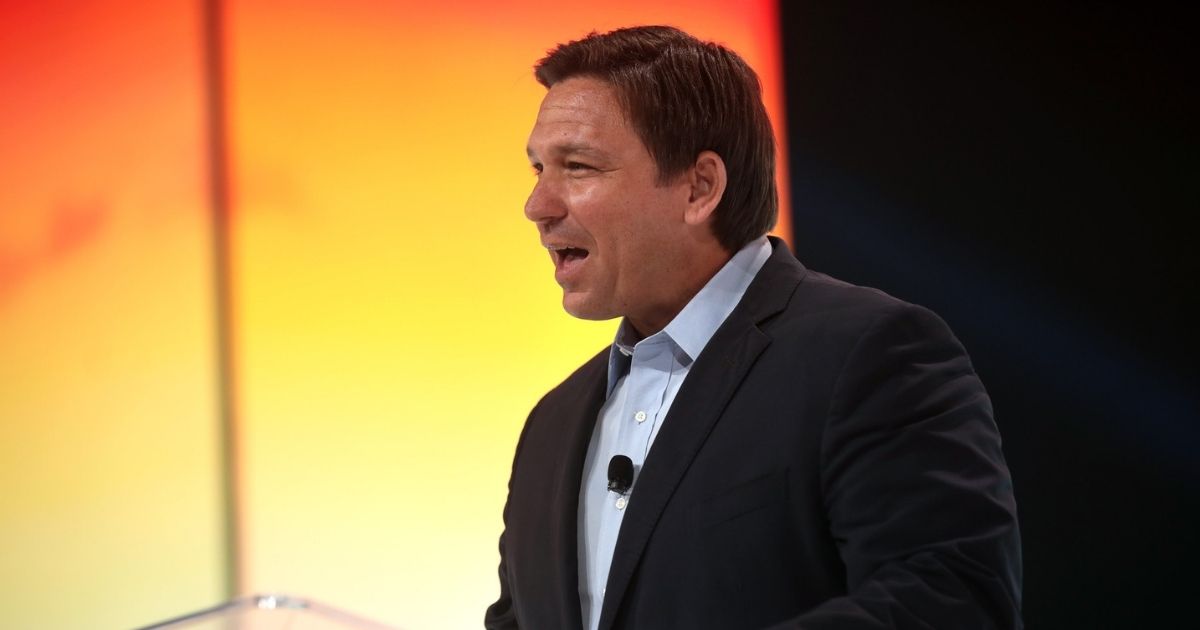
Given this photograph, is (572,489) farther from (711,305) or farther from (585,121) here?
(585,121)

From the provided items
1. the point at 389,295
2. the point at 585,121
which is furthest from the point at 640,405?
the point at 389,295

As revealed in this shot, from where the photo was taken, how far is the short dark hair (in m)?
1.60

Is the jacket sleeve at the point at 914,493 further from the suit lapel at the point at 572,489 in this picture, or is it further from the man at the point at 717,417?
the suit lapel at the point at 572,489

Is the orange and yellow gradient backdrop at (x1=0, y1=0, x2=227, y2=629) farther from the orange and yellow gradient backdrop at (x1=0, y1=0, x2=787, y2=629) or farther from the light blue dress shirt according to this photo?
the light blue dress shirt

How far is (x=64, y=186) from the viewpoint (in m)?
2.49

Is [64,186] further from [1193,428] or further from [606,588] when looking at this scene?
[1193,428]

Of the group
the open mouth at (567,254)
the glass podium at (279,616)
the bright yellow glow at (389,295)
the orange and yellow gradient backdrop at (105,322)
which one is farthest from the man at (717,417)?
the orange and yellow gradient backdrop at (105,322)

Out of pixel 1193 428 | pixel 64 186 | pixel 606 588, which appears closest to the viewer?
pixel 606 588

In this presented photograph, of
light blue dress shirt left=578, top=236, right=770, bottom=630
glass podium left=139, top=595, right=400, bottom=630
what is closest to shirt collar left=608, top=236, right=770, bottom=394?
light blue dress shirt left=578, top=236, right=770, bottom=630

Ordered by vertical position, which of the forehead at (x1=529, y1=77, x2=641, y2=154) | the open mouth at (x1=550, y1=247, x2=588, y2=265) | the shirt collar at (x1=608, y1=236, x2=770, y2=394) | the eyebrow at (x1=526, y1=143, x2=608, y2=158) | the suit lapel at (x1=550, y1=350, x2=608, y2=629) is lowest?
the suit lapel at (x1=550, y1=350, x2=608, y2=629)

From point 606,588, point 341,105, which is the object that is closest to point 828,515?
point 606,588

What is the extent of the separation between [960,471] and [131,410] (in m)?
1.82

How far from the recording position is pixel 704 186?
1629mm

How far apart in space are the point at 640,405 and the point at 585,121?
37 cm
